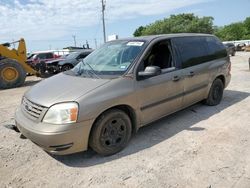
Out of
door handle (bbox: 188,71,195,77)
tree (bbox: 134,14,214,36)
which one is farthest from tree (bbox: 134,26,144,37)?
door handle (bbox: 188,71,195,77)

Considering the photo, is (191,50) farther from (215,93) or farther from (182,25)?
(182,25)

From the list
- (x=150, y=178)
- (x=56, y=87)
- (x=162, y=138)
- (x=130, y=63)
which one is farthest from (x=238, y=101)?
(x=56, y=87)

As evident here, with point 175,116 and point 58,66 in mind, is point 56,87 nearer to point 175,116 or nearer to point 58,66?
point 175,116

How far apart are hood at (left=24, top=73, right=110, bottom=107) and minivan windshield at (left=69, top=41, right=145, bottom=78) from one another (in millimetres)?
248

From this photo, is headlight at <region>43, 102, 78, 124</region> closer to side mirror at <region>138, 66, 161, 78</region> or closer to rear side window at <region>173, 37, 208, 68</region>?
side mirror at <region>138, 66, 161, 78</region>

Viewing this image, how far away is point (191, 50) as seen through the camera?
5590 millimetres

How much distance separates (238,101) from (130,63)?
375cm

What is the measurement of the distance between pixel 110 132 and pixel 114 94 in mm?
580

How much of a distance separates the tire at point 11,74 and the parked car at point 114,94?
8.16 metres

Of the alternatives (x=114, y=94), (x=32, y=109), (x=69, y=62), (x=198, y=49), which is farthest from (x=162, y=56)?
(x=69, y=62)

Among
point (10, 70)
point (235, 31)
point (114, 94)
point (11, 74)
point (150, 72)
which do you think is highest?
point (235, 31)

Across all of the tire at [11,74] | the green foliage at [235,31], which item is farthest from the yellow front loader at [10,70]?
the green foliage at [235,31]

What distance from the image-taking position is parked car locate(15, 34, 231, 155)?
360cm

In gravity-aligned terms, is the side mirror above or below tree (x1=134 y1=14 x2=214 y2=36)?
below
